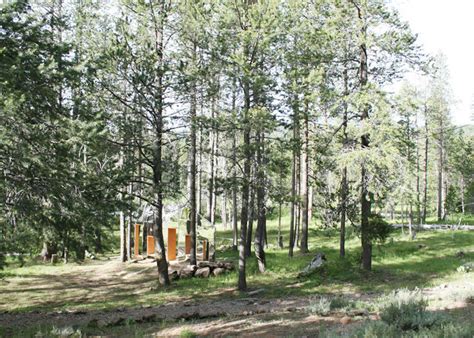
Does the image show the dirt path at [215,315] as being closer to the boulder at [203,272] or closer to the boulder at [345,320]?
the boulder at [345,320]

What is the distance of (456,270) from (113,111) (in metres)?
14.5

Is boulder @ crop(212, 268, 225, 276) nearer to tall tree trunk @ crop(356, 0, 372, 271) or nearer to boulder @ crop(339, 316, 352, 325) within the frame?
tall tree trunk @ crop(356, 0, 372, 271)

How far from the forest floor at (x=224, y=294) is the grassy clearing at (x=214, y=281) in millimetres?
37

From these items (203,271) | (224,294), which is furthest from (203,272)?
(224,294)

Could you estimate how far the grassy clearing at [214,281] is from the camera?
14615 mm

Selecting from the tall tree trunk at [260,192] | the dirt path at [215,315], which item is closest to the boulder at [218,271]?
the tall tree trunk at [260,192]

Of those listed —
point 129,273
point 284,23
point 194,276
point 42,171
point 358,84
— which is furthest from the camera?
point 129,273

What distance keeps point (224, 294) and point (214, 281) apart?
6.81ft

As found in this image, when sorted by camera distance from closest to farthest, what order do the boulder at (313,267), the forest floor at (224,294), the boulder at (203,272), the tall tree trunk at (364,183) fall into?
1. the forest floor at (224,294)
2. the tall tree trunk at (364,183)
3. the boulder at (313,267)
4. the boulder at (203,272)

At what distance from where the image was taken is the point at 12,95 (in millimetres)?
8820

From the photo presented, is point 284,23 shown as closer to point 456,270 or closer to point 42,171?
point 42,171

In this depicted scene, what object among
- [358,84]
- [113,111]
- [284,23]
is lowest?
[113,111]

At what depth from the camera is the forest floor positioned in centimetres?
927

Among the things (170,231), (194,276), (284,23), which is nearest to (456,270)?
(194,276)
